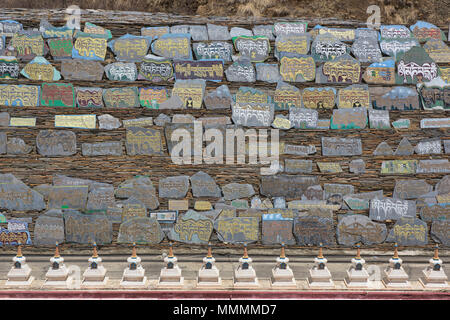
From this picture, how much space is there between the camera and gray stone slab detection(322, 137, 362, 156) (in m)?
9.44

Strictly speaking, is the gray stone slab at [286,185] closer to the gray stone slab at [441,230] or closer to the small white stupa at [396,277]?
the small white stupa at [396,277]

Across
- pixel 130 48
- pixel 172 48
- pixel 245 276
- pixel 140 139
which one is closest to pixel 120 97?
pixel 140 139

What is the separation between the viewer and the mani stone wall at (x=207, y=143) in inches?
364

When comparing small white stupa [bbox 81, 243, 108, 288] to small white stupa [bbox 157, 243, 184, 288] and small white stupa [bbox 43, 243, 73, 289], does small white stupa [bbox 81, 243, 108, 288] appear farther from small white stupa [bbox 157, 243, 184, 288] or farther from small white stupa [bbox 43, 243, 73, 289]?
small white stupa [bbox 157, 243, 184, 288]

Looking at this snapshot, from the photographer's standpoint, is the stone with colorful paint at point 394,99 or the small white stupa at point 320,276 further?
the stone with colorful paint at point 394,99

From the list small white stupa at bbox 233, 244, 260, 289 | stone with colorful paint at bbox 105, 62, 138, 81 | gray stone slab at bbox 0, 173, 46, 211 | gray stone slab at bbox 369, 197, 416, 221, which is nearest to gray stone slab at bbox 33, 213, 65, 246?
gray stone slab at bbox 0, 173, 46, 211

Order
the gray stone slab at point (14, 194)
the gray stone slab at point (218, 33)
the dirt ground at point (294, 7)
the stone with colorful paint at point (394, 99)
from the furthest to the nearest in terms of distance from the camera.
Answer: the dirt ground at point (294, 7) → the gray stone slab at point (218, 33) → the stone with colorful paint at point (394, 99) → the gray stone slab at point (14, 194)

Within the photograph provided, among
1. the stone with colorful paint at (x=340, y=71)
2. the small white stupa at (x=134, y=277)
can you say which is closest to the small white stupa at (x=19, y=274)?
the small white stupa at (x=134, y=277)

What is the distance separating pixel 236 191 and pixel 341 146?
6.33 ft

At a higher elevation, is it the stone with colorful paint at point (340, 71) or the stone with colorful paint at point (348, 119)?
the stone with colorful paint at point (340, 71)

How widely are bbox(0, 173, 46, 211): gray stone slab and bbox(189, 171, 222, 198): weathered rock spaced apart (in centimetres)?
250

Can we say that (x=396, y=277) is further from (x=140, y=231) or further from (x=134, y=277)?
(x=140, y=231)

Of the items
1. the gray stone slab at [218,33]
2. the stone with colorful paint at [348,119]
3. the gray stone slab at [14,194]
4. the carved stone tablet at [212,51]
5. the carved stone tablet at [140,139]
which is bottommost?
the gray stone slab at [14,194]
